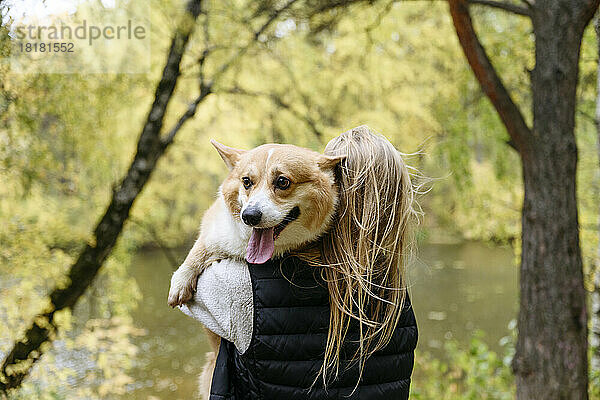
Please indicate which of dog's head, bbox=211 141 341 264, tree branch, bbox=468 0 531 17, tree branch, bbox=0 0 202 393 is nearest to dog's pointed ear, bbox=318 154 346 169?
dog's head, bbox=211 141 341 264

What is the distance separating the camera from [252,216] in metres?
1.55

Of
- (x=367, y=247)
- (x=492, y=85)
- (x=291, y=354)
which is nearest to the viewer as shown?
(x=291, y=354)

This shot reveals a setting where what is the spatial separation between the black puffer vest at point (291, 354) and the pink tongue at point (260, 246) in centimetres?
3

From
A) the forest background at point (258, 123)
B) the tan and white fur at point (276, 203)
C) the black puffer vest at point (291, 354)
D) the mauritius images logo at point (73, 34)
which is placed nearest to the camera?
the black puffer vest at point (291, 354)

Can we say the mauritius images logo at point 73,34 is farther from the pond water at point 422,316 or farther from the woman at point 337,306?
the pond water at point 422,316

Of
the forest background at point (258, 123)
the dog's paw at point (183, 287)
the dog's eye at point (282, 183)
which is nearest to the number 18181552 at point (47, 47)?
the forest background at point (258, 123)

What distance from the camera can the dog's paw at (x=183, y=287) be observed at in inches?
65.5

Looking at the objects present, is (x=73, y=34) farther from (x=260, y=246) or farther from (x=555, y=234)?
(x=555, y=234)

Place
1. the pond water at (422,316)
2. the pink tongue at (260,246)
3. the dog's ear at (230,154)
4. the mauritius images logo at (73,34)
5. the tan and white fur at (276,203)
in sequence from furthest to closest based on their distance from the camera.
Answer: the pond water at (422,316), the mauritius images logo at (73,34), the dog's ear at (230,154), the tan and white fur at (276,203), the pink tongue at (260,246)

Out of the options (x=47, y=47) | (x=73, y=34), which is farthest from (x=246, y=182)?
(x=73, y=34)

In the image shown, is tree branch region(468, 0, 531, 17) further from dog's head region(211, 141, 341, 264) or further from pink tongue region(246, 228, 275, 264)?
pink tongue region(246, 228, 275, 264)

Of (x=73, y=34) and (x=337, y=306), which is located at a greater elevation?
(x=73, y=34)

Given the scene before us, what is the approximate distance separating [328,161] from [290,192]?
A: 0.14 meters

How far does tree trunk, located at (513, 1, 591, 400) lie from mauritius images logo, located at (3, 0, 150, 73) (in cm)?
277
